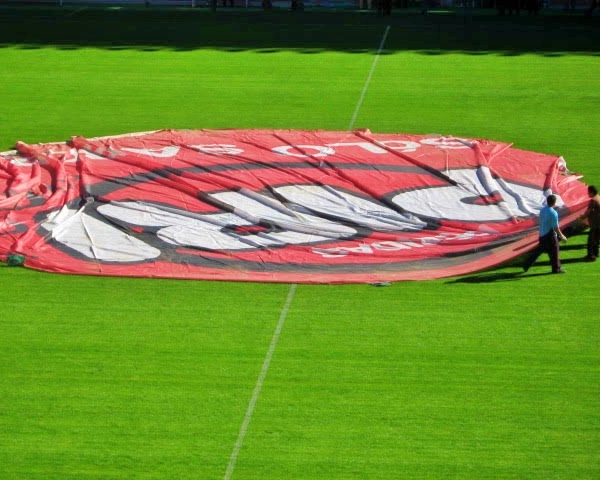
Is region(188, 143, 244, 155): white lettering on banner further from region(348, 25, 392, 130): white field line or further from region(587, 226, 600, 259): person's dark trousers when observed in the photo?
region(587, 226, 600, 259): person's dark trousers

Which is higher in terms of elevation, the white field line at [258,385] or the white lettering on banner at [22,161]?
the white lettering on banner at [22,161]

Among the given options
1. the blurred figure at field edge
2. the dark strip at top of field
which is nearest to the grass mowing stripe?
the blurred figure at field edge

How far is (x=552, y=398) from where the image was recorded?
13.4 metres

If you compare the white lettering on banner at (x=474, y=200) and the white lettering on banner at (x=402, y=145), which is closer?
the white lettering on banner at (x=474, y=200)

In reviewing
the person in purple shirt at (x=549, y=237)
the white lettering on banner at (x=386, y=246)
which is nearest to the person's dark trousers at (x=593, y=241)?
the person in purple shirt at (x=549, y=237)

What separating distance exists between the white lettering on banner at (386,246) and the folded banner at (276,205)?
28mm

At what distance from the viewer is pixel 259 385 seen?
540 inches

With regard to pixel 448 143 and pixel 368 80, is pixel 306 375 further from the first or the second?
pixel 368 80

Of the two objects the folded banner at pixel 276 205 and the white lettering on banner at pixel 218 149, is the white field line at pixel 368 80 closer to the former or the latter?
the folded banner at pixel 276 205

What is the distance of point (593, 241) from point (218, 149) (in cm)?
744

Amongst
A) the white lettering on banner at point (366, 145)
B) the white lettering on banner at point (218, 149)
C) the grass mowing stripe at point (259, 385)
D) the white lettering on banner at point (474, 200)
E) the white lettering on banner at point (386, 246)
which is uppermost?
the white lettering on banner at point (366, 145)

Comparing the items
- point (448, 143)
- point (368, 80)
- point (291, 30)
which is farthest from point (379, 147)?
point (291, 30)

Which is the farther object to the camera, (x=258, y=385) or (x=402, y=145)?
(x=402, y=145)

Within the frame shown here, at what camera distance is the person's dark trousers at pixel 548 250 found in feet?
55.9
